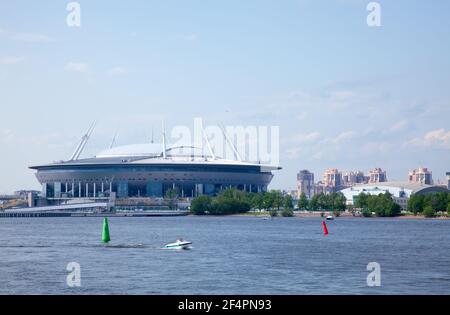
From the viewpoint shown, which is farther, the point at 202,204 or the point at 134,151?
the point at 134,151

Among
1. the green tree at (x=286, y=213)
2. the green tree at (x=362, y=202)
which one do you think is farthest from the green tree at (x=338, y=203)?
the green tree at (x=286, y=213)

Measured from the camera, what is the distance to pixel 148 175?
151 metres

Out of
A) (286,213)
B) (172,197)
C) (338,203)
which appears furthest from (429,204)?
(172,197)

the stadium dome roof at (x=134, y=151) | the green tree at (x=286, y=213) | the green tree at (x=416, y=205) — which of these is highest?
the stadium dome roof at (x=134, y=151)

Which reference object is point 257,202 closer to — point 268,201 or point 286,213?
point 268,201

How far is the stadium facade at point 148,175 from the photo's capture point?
15062 centimetres

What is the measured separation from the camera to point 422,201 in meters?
118

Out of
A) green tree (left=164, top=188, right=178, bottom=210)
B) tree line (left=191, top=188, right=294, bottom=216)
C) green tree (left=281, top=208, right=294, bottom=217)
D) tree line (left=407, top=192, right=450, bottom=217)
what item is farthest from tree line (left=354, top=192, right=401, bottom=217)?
green tree (left=164, top=188, right=178, bottom=210)

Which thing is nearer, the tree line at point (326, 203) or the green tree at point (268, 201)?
the tree line at point (326, 203)

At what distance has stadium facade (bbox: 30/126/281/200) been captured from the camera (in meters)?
151

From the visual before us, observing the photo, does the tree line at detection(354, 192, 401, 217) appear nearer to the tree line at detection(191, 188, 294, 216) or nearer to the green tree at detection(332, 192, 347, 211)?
the green tree at detection(332, 192, 347, 211)

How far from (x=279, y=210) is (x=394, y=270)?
10430 centimetres

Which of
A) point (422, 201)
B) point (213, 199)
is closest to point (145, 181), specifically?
point (213, 199)

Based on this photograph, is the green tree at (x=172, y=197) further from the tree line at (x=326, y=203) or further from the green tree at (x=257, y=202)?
the tree line at (x=326, y=203)
